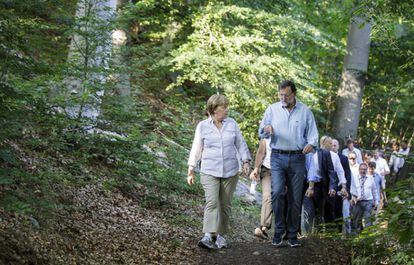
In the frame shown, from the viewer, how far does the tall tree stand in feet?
72.8

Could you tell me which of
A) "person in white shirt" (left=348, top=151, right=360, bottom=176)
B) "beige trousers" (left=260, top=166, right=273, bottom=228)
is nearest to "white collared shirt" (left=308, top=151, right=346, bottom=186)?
"beige trousers" (left=260, top=166, right=273, bottom=228)

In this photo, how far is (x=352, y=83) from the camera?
22.7 m

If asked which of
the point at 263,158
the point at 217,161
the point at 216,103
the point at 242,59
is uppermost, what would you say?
the point at 242,59

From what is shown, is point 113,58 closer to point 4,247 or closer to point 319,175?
point 319,175

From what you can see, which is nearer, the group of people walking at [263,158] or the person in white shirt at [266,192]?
the group of people walking at [263,158]

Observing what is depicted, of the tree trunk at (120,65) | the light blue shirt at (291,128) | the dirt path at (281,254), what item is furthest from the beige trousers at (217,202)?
the tree trunk at (120,65)

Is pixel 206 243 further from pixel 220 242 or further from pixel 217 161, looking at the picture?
pixel 217 161

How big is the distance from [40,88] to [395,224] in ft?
14.4

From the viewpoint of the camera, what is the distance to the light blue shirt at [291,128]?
9.02 metres

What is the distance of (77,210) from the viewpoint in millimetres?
9188

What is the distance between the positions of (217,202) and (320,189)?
2904 mm

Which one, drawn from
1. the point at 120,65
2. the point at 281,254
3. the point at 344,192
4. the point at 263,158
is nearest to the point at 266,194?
the point at 263,158

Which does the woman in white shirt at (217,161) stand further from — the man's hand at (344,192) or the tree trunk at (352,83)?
the tree trunk at (352,83)

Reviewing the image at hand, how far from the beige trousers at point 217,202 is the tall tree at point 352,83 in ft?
45.2
